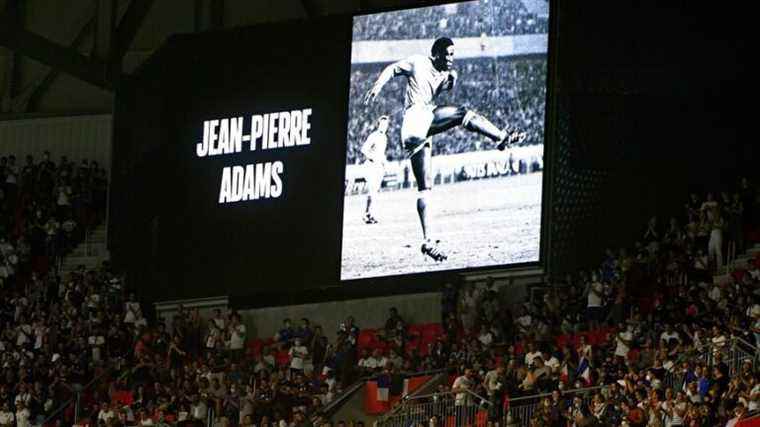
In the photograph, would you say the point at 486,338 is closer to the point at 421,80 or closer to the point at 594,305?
the point at 594,305

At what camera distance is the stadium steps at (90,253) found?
1496 inches

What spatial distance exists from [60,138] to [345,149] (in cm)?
1140

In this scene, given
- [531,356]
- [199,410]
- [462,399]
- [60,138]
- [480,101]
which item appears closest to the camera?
[462,399]

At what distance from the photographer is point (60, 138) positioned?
137 ft

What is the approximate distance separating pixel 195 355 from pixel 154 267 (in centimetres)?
243

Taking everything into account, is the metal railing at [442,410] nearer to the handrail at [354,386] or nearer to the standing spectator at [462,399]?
the standing spectator at [462,399]

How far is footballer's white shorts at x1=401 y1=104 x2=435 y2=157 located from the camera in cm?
3120

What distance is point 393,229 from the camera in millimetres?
31516

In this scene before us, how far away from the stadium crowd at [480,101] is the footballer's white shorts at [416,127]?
14cm

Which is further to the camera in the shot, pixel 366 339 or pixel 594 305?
pixel 366 339

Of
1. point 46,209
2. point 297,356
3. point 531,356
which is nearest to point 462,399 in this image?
point 531,356

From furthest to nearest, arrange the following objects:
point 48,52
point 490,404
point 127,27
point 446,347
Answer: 1. point 127,27
2. point 48,52
3. point 446,347
4. point 490,404

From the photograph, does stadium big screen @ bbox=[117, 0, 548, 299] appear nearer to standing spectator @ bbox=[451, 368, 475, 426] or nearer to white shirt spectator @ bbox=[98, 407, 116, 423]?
white shirt spectator @ bbox=[98, 407, 116, 423]

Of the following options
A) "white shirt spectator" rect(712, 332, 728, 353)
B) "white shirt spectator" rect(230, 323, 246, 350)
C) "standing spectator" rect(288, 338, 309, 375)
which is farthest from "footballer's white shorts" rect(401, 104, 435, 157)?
"white shirt spectator" rect(712, 332, 728, 353)
